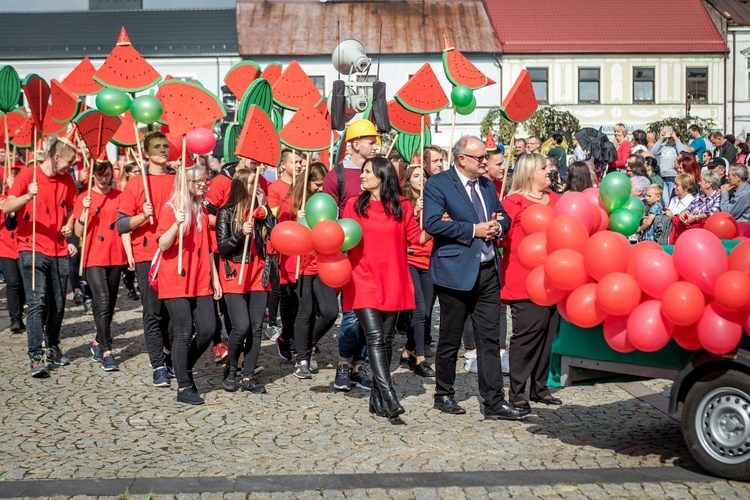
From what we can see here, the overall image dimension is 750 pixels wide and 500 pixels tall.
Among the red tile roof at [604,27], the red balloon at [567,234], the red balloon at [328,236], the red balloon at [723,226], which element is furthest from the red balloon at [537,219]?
the red tile roof at [604,27]

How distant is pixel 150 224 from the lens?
9148 mm

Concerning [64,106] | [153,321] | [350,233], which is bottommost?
[153,321]

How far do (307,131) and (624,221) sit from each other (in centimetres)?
327

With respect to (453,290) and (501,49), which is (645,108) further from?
(453,290)

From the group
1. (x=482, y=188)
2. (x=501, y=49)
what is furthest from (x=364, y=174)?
(x=501, y=49)

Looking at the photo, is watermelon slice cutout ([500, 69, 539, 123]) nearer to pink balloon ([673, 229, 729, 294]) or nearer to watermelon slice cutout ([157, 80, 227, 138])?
watermelon slice cutout ([157, 80, 227, 138])

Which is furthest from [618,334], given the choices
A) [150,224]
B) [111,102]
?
[111,102]

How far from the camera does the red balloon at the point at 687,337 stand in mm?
5641

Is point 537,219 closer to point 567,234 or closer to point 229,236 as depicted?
point 567,234

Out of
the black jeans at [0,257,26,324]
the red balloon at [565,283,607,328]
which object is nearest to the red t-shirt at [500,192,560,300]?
Answer: the red balloon at [565,283,607,328]

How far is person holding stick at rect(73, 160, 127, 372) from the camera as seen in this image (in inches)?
381

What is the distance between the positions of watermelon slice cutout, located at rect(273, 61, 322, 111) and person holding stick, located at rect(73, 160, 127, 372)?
5.81ft

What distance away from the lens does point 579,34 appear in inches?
1919

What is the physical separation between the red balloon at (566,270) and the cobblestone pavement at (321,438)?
1.04 metres
